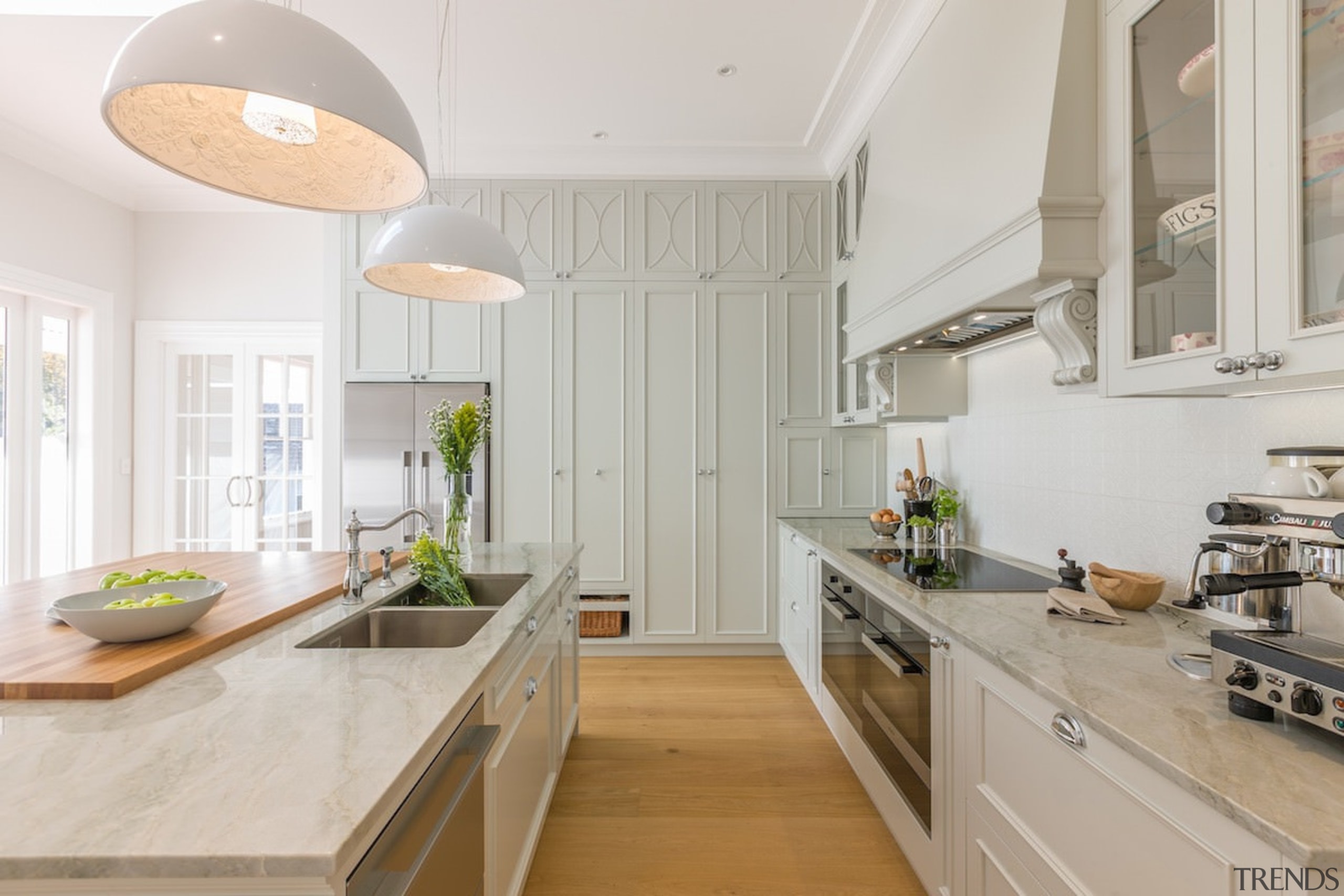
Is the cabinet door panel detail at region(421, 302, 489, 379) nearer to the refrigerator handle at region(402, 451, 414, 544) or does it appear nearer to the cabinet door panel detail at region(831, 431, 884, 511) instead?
the refrigerator handle at region(402, 451, 414, 544)

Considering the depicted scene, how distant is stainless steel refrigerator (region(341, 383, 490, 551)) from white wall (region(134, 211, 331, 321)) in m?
1.07

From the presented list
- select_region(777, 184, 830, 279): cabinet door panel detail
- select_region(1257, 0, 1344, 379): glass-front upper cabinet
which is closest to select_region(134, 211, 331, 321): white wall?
select_region(777, 184, 830, 279): cabinet door panel detail

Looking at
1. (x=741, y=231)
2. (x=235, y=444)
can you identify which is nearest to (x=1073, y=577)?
(x=741, y=231)

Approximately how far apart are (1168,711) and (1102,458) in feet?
3.61

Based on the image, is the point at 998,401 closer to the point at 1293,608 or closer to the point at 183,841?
the point at 1293,608

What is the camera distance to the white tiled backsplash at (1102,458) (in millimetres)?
1426

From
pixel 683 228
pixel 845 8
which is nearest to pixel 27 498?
pixel 683 228

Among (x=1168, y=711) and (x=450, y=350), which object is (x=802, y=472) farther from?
(x=1168, y=711)

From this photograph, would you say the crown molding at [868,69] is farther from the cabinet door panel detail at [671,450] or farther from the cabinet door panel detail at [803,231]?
the cabinet door panel detail at [671,450]

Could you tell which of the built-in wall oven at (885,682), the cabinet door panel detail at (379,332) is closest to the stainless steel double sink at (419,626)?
the built-in wall oven at (885,682)

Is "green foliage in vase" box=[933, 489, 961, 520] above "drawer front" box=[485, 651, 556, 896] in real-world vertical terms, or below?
above

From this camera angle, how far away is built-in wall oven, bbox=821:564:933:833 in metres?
1.67

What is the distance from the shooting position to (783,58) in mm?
2857

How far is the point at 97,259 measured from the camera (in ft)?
12.9
